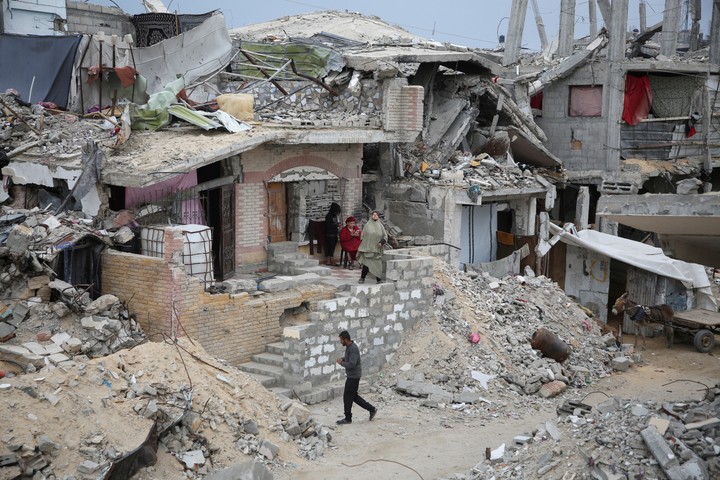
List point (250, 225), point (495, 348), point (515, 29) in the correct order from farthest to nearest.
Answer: point (515, 29) < point (250, 225) < point (495, 348)

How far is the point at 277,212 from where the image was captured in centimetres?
1919

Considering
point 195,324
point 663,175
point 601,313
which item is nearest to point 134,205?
point 195,324

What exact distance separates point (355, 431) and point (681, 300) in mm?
13158

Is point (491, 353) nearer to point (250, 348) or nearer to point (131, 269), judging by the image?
point (250, 348)

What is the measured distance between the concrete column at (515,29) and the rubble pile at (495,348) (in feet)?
38.9

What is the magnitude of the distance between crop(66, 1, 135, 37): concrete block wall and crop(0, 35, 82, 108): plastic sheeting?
17.5ft

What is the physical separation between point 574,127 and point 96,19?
1469 centimetres

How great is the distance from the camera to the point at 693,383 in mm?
19641

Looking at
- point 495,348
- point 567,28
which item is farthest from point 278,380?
point 567,28

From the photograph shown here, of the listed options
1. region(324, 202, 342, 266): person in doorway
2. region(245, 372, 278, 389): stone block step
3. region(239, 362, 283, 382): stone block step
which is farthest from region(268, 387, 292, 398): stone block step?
region(324, 202, 342, 266): person in doorway

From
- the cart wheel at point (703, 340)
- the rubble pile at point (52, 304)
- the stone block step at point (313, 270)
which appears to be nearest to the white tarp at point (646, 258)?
the cart wheel at point (703, 340)

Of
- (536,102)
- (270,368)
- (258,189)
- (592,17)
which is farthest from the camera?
(592,17)

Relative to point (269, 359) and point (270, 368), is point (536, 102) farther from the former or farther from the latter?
point (270, 368)

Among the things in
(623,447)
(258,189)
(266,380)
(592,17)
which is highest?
(592,17)
